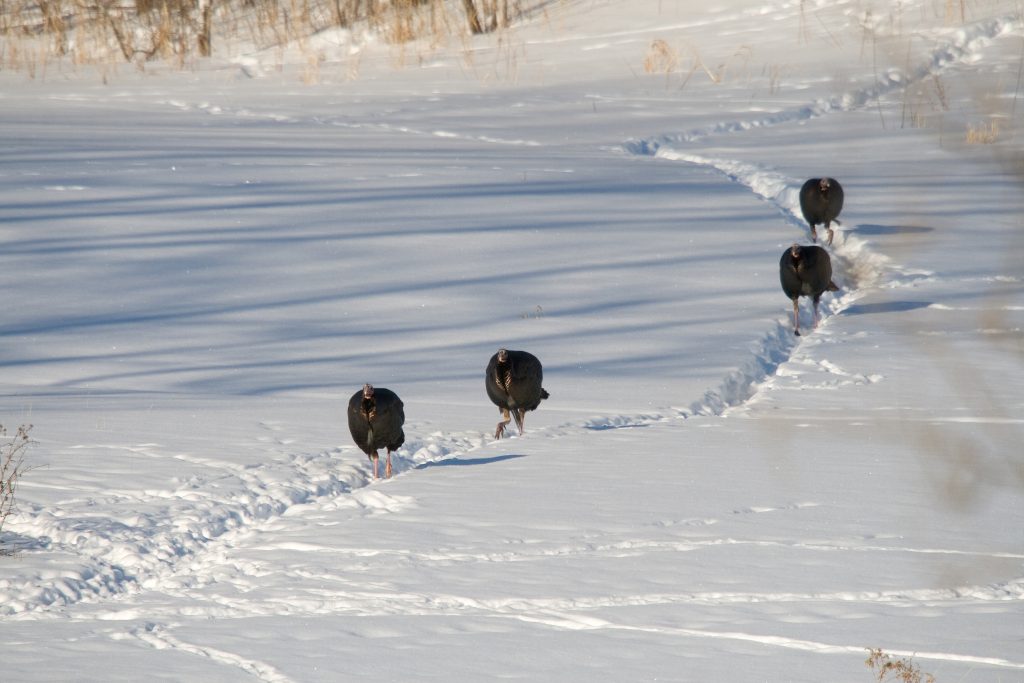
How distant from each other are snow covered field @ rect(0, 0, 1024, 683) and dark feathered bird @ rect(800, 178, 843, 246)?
1.56ft

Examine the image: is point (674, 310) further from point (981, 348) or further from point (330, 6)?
point (330, 6)

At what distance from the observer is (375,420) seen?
5.00 meters

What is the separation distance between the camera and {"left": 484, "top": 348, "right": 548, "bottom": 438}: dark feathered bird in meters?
5.67

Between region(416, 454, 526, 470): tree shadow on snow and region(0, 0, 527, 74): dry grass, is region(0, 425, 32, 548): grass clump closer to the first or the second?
region(416, 454, 526, 470): tree shadow on snow

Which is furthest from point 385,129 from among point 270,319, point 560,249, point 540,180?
point 270,319

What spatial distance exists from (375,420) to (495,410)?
4.82 feet

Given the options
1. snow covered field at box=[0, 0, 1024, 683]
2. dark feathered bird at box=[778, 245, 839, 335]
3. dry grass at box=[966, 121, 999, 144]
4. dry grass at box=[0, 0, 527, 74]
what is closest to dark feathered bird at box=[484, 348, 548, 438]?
snow covered field at box=[0, 0, 1024, 683]

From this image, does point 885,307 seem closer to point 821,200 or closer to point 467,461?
point 821,200

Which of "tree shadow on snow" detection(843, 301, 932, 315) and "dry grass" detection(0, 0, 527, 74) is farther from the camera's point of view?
"dry grass" detection(0, 0, 527, 74)

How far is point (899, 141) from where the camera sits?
14.6 m

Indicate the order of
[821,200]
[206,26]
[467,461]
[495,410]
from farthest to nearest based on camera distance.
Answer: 1. [206,26]
2. [821,200]
3. [495,410]
4. [467,461]

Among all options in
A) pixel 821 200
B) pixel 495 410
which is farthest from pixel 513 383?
pixel 821 200

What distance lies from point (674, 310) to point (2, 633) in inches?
225

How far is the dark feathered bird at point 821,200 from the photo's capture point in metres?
9.68
